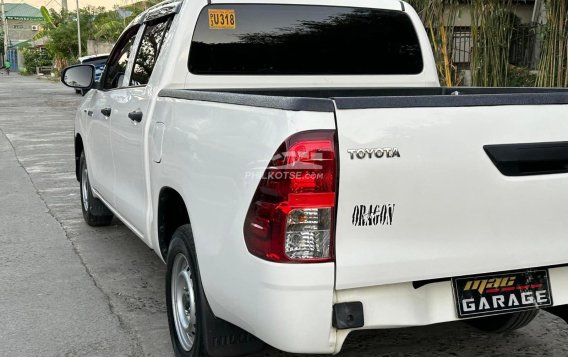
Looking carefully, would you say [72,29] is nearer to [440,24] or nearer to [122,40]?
[440,24]

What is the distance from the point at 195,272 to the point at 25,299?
2077mm

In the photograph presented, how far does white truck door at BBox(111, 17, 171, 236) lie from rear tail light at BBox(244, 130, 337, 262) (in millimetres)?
1749

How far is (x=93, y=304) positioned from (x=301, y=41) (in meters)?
2.26

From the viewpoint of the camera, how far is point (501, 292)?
9.52ft

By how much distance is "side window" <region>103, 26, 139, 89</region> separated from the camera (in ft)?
17.4

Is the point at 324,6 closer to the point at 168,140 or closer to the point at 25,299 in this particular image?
the point at 168,140

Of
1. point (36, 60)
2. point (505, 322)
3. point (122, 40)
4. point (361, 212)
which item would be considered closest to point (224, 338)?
point (361, 212)

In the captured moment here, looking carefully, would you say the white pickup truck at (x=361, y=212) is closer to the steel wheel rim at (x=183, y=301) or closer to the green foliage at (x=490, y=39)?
the steel wheel rim at (x=183, y=301)

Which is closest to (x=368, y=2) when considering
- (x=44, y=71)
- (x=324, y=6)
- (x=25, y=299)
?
(x=324, y=6)

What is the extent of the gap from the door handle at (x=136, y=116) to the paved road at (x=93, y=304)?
49.9 inches

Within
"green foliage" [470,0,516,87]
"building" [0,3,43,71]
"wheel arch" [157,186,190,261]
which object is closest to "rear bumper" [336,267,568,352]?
"wheel arch" [157,186,190,261]

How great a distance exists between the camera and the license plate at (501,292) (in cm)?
283

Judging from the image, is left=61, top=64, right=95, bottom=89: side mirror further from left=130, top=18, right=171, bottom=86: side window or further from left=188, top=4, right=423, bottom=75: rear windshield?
left=188, top=4, right=423, bottom=75: rear windshield

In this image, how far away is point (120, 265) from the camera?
5574 millimetres
